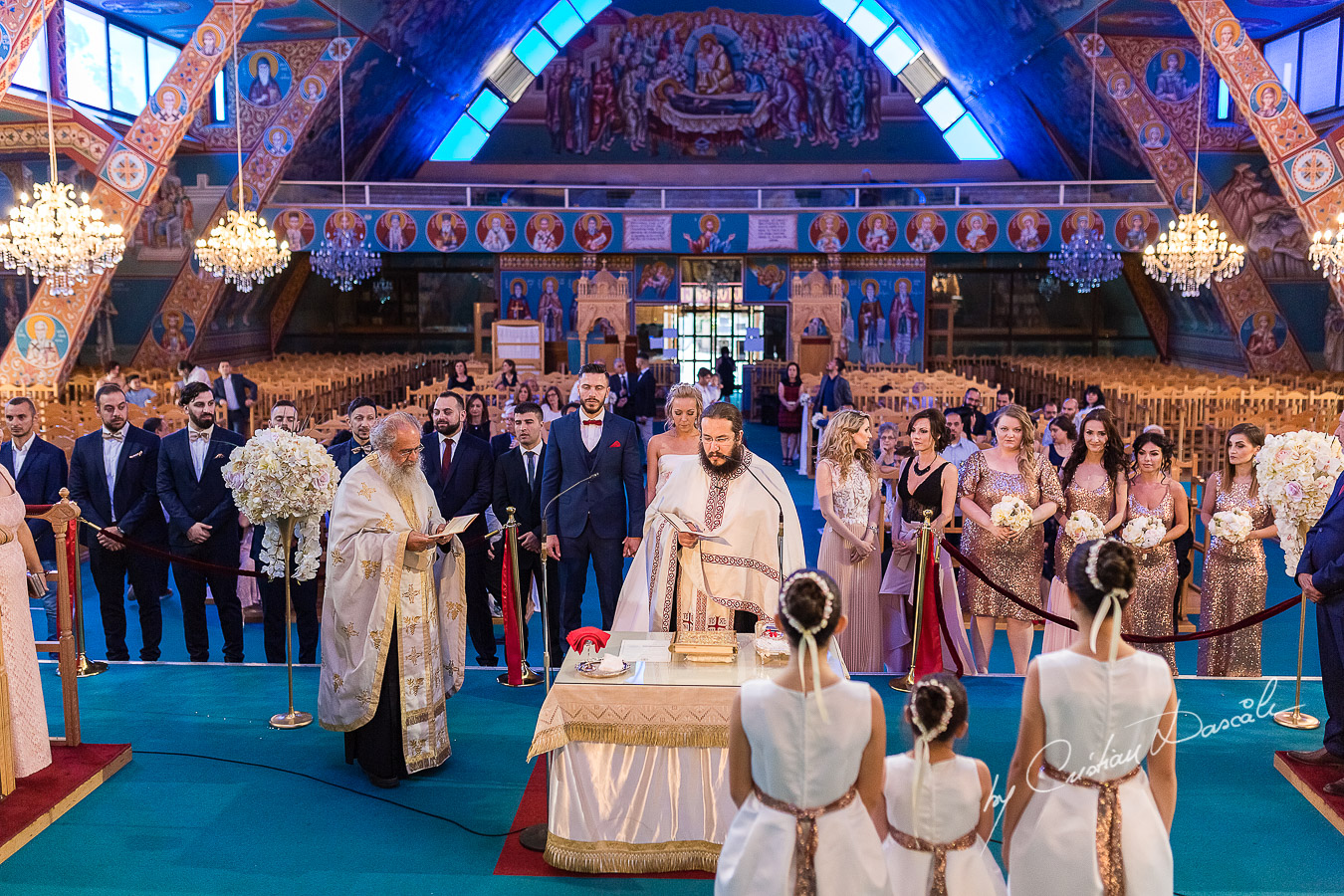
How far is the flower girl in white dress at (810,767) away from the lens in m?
2.59

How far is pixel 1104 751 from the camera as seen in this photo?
2785 millimetres

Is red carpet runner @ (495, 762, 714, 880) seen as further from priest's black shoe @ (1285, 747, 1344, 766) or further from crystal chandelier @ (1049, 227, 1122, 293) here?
crystal chandelier @ (1049, 227, 1122, 293)

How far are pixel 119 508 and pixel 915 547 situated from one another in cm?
450

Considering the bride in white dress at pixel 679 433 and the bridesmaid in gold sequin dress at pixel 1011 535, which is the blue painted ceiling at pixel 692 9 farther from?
the bride in white dress at pixel 679 433

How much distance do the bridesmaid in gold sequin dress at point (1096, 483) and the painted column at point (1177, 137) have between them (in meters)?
14.2

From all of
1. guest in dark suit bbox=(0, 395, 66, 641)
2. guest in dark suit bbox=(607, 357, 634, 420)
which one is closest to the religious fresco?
guest in dark suit bbox=(607, 357, 634, 420)

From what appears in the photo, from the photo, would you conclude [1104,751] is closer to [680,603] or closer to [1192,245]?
[680,603]

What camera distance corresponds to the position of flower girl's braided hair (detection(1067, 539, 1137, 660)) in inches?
105

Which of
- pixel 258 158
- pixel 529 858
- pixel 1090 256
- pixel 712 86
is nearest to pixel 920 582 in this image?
pixel 529 858

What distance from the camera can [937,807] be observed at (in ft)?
8.71

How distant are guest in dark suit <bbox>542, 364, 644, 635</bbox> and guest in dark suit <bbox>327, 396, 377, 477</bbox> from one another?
1.02 meters

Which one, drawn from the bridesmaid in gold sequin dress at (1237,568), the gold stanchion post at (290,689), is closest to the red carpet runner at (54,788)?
the gold stanchion post at (290,689)

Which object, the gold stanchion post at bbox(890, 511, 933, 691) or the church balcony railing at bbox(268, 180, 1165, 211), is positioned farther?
the church balcony railing at bbox(268, 180, 1165, 211)

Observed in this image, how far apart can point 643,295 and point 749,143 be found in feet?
17.0
